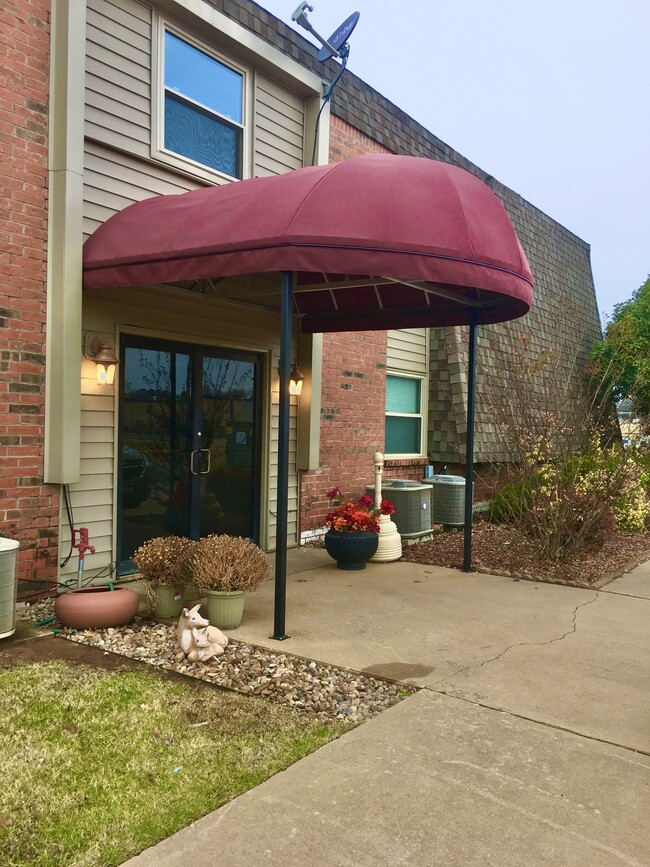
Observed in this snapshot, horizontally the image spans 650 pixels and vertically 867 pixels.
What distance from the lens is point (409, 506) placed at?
938 cm

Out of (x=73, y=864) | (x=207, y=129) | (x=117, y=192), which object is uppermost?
(x=207, y=129)

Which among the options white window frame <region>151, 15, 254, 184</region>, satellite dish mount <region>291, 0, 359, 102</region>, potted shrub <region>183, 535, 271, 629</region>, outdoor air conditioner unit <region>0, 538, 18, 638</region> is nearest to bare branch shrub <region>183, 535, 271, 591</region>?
potted shrub <region>183, 535, 271, 629</region>

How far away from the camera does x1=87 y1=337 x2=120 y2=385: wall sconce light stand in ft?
20.5

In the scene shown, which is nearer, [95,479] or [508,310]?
[95,479]

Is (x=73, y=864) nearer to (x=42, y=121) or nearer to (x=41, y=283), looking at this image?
(x=41, y=283)

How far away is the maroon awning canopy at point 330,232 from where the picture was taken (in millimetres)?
4969

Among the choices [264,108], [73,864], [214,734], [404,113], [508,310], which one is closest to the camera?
[73,864]

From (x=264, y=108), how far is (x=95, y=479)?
472 cm

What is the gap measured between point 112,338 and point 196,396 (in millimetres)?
1160

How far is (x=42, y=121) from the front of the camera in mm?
5875

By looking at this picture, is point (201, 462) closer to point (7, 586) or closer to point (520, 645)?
point (7, 586)

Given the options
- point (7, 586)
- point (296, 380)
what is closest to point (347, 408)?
point (296, 380)

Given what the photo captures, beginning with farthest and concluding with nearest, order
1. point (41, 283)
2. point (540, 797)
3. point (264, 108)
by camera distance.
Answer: point (264, 108) < point (41, 283) < point (540, 797)

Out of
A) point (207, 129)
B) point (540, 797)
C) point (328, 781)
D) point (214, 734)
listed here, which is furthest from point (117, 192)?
point (540, 797)
